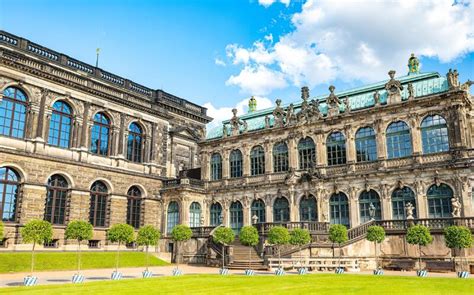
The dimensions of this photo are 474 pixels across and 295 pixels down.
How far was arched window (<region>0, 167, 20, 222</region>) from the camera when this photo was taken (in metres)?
31.2

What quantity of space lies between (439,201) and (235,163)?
19.9 meters

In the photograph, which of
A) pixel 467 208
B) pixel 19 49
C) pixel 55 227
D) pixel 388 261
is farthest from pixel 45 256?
pixel 467 208

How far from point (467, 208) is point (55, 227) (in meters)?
30.4

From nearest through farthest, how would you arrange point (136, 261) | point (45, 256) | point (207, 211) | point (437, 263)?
point (437, 263), point (45, 256), point (136, 261), point (207, 211)

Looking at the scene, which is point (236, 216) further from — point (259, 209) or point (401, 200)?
point (401, 200)

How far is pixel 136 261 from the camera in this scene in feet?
109

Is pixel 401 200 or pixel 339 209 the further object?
pixel 339 209

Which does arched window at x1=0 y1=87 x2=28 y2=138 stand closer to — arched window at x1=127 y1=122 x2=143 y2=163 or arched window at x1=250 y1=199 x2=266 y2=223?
arched window at x1=127 y1=122 x2=143 y2=163

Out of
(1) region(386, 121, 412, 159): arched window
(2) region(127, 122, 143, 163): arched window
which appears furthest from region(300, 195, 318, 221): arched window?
(2) region(127, 122, 143, 163): arched window

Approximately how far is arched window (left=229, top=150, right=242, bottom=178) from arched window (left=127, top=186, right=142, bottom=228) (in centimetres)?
951

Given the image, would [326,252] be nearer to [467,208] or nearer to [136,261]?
[467,208]

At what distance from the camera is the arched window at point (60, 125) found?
35.4 m

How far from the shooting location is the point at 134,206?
134 ft

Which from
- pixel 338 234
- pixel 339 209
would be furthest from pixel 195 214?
pixel 338 234
